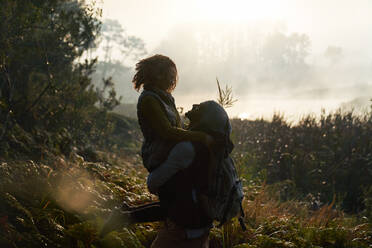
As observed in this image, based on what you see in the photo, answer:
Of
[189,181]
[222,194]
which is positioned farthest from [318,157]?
[189,181]

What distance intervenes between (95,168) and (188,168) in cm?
394

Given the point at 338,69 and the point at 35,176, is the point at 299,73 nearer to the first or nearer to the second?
the point at 338,69

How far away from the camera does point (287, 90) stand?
410 ft

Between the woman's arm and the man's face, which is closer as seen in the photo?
the woman's arm

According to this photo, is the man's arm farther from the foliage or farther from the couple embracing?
the foliage

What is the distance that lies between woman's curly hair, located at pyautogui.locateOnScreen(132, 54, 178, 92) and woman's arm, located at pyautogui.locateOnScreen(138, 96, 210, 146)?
0.80 ft

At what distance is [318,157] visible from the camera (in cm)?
1043

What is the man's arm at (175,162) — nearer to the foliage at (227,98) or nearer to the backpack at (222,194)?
the backpack at (222,194)

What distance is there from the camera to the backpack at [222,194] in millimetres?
2525

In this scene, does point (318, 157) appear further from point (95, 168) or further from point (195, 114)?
point (195, 114)

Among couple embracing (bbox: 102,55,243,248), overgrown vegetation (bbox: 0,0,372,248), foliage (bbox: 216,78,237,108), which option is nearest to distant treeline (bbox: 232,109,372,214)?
overgrown vegetation (bbox: 0,0,372,248)

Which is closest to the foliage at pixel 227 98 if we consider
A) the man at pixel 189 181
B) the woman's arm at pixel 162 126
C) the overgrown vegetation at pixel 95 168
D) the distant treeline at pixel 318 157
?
the overgrown vegetation at pixel 95 168

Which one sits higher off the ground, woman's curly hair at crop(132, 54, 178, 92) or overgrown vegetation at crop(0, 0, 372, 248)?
woman's curly hair at crop(132, 54, 178, 92)

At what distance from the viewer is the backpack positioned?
2.53m
